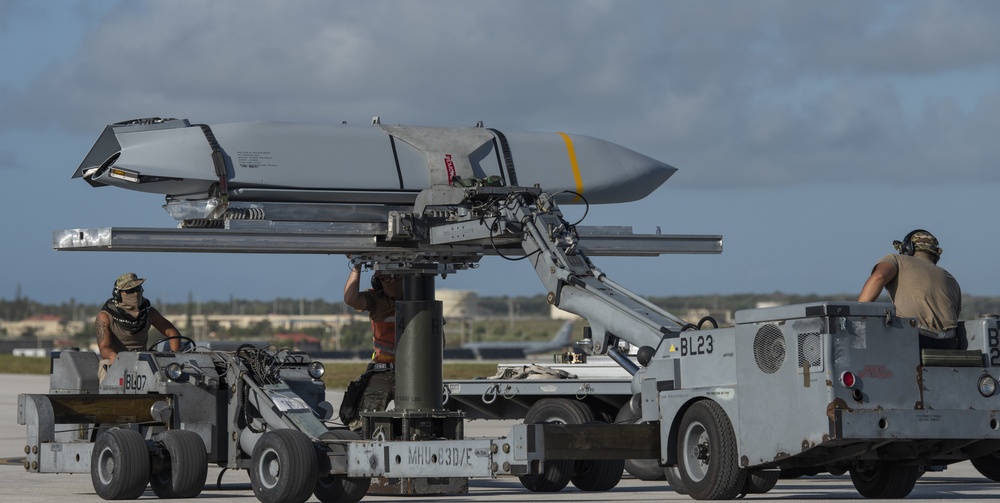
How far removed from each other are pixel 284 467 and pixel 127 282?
13.1 ft

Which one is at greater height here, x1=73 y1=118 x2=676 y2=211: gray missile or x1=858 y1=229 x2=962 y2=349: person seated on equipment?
x1=73 y1=118 x2=676 y2=211: gray missile

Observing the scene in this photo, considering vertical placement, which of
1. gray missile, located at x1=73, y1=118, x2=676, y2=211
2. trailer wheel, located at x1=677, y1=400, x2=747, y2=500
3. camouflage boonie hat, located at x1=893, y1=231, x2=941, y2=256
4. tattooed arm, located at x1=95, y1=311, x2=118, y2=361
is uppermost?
gray missile, located at x1=73, y1=118, x2=676, y2=211

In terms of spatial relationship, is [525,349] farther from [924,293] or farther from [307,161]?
[924,293]

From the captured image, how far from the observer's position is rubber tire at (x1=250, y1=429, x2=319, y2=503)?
13148mm

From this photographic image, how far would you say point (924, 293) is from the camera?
1309cm

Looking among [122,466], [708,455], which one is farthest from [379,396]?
[708,455]

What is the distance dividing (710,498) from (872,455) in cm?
135

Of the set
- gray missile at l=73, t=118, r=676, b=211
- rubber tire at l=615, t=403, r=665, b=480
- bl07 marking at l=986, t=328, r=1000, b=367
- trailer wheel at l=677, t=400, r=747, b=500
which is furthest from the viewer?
rubber tire at l=615, t=403, r=665, b=480

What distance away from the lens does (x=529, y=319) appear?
180625 millimetres

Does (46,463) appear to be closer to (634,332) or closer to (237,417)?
(237,417)

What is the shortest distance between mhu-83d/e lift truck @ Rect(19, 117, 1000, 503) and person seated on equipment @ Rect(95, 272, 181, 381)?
1.14ft

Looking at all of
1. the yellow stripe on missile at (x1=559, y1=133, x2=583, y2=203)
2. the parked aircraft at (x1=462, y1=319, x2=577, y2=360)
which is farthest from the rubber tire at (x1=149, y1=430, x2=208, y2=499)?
the parked aircraft at (x1=462, y1=319, x2=577, y2=360)

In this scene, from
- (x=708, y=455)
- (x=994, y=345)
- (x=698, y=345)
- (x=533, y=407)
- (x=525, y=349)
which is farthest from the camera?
(x=525, y=349)

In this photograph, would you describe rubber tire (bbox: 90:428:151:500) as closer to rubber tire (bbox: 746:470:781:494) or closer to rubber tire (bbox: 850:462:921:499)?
rubber tire (bbox: 746:470:781:494)
